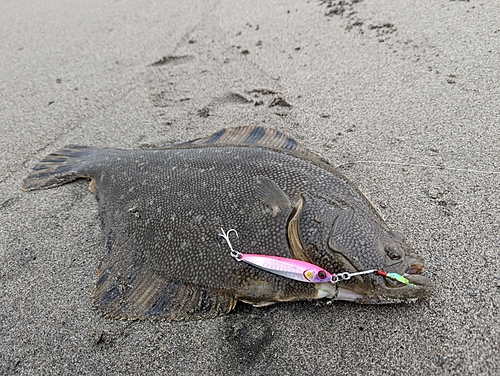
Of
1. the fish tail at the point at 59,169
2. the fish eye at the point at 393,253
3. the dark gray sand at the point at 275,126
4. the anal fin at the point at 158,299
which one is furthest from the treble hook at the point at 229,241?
the fish tail at the point at 59,169

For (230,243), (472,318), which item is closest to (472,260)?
(472,318)

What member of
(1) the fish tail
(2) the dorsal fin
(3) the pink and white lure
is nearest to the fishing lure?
(3) the pink and white lure

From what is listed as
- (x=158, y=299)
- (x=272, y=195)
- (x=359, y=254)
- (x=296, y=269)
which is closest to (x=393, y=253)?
(x=359, y=254)

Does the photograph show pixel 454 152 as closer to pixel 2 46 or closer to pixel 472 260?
pixel 472 260

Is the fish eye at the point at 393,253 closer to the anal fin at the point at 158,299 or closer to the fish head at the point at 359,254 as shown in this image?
the fish head at the point at 359,254

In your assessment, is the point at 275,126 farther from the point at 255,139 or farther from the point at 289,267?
the point at 289,267
